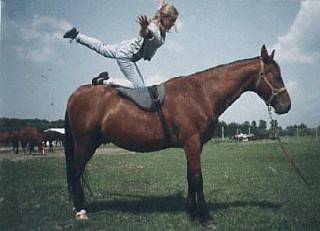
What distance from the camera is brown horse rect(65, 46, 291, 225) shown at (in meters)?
3.57

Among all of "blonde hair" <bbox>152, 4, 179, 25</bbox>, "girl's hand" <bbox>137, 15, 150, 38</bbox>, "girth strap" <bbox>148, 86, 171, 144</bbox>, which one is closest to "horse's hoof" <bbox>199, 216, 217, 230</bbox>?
"girth strap" <bbox>148, 86, 171, 144</bbox>

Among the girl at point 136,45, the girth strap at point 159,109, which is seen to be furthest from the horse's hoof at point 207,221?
the girl at point 136,45

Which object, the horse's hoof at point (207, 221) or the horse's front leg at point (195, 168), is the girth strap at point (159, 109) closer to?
the horse's front leg at point (195, 168)

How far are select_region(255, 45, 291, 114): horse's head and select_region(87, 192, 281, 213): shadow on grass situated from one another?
3.74 feet

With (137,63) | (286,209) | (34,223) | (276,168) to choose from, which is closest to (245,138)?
(276,168)

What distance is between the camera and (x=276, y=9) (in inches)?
154

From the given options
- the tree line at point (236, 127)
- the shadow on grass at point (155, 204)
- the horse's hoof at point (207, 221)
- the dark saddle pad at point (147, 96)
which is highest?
the dark saddle pad at point (147, 96)

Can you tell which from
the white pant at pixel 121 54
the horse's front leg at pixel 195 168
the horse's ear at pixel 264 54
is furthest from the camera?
the white pant at pixel 121 54

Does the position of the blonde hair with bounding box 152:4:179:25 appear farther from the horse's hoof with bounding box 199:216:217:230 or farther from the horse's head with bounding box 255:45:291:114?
the horse's hoof with bounding box 199:216:217:230

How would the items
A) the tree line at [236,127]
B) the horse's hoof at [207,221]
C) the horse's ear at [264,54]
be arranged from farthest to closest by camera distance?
the tree line at [236,127] < the horse's ear at [264,54] < the horse's hoof at [207,221]

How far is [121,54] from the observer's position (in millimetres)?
3900

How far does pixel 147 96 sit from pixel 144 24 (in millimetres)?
760

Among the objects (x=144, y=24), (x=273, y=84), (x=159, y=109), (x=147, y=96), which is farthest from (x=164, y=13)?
(x=273, y=84)

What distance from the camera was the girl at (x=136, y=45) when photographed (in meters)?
3.79
